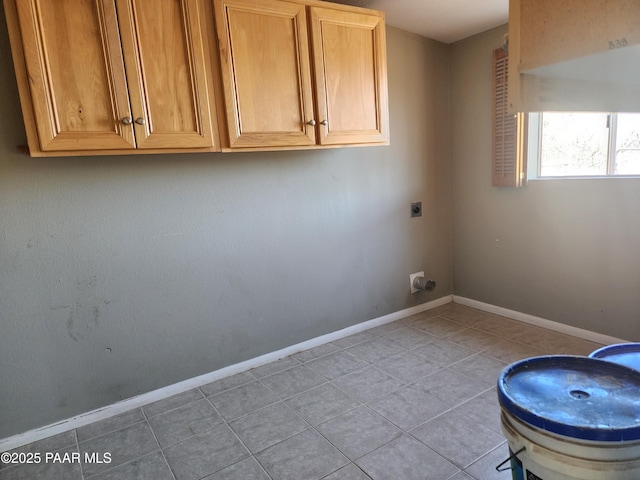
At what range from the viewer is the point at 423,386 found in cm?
208

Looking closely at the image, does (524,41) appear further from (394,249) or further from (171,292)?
(394,249)

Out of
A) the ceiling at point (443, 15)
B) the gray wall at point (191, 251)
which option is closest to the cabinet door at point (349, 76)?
the ceiling at point (443, 15)

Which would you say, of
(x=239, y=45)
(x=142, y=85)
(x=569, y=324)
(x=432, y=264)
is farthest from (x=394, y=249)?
(x=142, y=85)

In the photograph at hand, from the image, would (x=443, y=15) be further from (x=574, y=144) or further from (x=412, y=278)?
(x=412, y=278)

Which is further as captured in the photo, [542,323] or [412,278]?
[412,278]

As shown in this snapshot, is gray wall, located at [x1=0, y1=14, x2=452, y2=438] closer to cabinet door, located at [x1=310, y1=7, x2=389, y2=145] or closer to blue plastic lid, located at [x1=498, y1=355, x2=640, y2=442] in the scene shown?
cabinet door, located at [x1=310, y1=7, x2=389, y2=145]

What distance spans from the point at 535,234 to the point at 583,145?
2.09 feet

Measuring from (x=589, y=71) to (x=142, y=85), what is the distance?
63.3 inches

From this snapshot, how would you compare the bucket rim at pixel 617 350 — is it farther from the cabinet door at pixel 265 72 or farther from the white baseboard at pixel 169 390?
the white baseboard at pixel 169 390

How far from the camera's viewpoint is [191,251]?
2.17m

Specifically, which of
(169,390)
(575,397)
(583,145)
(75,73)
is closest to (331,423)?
(169,390)

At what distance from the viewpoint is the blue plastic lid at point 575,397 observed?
893 millimetres

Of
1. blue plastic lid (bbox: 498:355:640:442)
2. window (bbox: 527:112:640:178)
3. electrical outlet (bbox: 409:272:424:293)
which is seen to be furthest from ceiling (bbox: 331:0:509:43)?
blue plastic lid (bbox: 498:355:640:442)

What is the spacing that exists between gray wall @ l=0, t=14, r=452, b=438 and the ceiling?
15 centimetres
